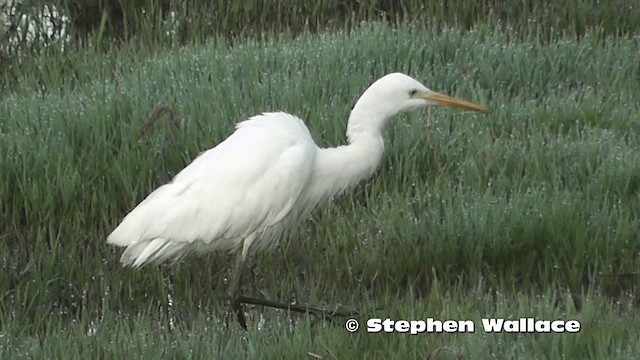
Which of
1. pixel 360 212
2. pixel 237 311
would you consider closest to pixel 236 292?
pixel 237 311

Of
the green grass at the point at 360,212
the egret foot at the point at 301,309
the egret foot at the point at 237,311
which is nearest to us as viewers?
the green grass at the point at 360,212

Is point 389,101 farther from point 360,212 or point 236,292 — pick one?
point 236,292

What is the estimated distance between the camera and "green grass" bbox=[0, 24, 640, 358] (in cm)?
454

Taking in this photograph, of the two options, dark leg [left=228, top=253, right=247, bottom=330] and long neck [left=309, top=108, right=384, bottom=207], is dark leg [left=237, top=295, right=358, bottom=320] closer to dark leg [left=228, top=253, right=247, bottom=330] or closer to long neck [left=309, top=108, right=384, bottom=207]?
dark leg [left=228, top=253, right=247, bottom=330]

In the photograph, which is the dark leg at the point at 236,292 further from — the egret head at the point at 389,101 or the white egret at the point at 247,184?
the egret head at the point at 389,101

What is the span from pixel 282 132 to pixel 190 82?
1714mm

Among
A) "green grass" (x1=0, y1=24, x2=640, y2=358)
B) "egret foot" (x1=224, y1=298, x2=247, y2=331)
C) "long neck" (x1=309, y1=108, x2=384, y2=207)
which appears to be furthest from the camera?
"long neck" (x1=309, y1=108, x2=384, y2=207)

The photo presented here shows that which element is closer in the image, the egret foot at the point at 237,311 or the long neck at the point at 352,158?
the egret foot at the point at 237,311

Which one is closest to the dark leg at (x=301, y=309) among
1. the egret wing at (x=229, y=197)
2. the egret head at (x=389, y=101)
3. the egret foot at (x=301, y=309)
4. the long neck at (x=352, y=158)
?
the egret foot at (x=301, y=309)

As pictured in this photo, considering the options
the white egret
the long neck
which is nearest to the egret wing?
the white egret

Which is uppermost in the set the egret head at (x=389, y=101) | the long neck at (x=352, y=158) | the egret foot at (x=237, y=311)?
the egret head at (x=389, y=101)

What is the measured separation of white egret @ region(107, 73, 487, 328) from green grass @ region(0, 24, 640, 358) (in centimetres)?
Answer: 27

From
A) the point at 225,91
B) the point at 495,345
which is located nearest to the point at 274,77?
the point at 225,91

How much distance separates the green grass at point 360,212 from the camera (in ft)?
14.9
